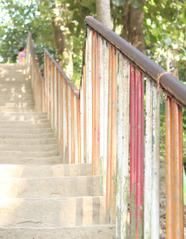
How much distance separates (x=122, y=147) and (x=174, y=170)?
3.01 feet

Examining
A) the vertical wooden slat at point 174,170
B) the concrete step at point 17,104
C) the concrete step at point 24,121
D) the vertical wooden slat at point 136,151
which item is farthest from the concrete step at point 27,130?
the vertical wooden slat at point 174,170

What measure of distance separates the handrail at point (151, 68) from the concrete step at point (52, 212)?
106 cm

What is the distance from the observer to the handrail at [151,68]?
1.97 meters

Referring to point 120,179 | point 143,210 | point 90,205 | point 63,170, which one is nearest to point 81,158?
point 63,170

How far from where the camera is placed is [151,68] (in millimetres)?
2332

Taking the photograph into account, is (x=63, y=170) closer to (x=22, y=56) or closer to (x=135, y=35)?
(x=135, y=35)

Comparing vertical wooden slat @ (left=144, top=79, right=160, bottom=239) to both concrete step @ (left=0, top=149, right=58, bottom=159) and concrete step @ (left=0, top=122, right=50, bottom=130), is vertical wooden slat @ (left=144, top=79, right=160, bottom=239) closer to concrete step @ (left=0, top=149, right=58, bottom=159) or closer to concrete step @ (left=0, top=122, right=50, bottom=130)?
concrete step @ (left=0, top=149, right=58, bottom=159)

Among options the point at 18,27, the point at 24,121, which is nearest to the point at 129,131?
the point at 24,121

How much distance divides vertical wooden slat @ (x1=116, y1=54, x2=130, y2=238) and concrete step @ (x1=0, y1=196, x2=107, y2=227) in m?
0.45

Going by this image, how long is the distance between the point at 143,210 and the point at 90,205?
105 centimetres

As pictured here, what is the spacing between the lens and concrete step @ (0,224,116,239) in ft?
10.1

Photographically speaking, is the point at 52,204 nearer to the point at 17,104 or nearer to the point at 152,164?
the point at 152,164

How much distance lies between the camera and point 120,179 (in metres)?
2.96

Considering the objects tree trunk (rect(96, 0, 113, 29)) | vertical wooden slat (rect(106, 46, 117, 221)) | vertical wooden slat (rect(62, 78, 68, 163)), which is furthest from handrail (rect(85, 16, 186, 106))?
vertical wooden slat (rect(62, 78, 68, 163))
